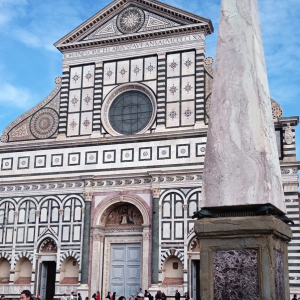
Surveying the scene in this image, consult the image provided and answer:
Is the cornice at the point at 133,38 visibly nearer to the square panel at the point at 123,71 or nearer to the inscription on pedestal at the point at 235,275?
the square panel at the point at 123,71

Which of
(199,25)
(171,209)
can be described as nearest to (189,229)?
(171,209)

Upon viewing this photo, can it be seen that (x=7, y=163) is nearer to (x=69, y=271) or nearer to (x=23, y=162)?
(x=23, y=162)

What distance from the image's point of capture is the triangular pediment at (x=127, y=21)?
23.5 metres

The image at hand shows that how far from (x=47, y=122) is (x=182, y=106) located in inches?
258

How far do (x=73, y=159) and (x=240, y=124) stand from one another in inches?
662

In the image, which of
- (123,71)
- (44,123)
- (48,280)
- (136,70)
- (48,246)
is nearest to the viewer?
(48,246)

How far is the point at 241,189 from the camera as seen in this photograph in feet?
22.5

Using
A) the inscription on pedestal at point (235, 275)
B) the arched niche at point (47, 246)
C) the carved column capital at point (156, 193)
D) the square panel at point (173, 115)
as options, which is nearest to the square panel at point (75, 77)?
the square panel at point (173, 115)

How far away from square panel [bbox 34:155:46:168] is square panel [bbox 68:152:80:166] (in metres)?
1.29

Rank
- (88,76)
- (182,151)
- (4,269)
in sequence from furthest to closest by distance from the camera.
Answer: (88,76)
(4,269)
(182,151)

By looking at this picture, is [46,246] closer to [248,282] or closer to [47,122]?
[47,122]

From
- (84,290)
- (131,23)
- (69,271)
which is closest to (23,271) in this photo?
(69,271)

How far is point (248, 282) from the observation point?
662cm

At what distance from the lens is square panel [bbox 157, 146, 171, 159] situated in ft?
72.1
